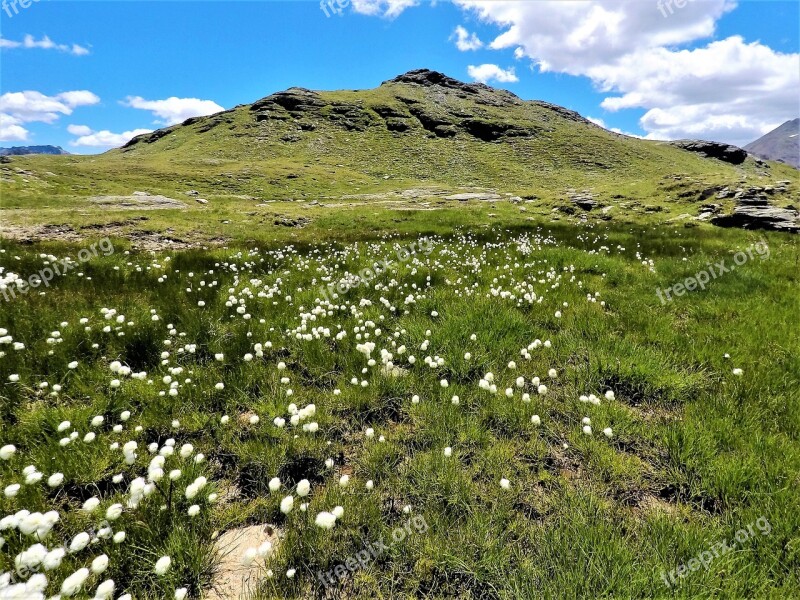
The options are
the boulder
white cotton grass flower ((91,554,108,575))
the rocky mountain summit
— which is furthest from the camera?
the rocky mountain summit

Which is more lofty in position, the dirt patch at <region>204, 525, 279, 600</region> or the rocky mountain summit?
the rocky mountain summit

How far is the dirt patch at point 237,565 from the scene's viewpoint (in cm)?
277

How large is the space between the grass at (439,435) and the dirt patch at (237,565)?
90 mm

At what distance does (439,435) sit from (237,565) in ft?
6.99

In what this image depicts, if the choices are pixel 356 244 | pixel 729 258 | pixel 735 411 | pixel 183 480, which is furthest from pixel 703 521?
pixel 356 244

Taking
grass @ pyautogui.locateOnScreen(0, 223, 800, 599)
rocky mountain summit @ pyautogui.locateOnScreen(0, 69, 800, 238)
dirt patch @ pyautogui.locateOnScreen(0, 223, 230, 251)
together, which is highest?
rocky mountain summit @ pyautogui.locateOnScreen(0, 69, 800, 238)

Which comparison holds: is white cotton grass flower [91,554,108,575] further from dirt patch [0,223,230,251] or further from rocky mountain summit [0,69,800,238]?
rocky mountain summit [0,69,800,238]

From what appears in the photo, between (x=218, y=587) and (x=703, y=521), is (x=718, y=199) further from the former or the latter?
(x=218, y=587)

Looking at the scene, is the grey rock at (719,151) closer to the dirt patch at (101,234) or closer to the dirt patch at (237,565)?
the dirt patch at (101,234)

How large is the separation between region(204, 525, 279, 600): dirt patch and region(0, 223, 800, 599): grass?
0.09 metres

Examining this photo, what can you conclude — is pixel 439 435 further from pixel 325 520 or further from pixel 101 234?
pixel 101 234

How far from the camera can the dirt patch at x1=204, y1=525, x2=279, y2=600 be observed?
109 inches

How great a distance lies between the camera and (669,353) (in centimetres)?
568

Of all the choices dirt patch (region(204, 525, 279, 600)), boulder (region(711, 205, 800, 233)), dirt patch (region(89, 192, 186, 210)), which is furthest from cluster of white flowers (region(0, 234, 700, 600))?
dirt patch (region(89, 192, 186, 210))
